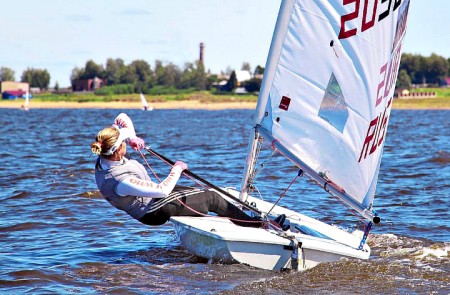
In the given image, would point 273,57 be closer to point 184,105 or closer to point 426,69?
point 184,105

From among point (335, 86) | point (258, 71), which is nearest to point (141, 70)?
point (258, 71)

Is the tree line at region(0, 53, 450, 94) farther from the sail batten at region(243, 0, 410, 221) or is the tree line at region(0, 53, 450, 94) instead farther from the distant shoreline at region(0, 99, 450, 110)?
the sail batten at region(243, 0, 410, 221)

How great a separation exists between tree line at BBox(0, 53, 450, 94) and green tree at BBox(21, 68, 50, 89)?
9040mm

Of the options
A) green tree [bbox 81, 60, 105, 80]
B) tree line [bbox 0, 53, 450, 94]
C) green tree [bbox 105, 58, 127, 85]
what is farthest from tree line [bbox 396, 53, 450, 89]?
green tree [bbox 81, 60, 105, 80]

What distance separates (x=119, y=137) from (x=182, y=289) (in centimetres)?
134

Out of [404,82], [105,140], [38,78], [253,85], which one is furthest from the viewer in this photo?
[38,78]

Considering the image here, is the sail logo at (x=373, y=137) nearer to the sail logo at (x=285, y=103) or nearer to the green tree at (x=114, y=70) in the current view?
the sail logo at (x=285, y=103)

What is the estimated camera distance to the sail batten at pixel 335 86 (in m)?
7.02

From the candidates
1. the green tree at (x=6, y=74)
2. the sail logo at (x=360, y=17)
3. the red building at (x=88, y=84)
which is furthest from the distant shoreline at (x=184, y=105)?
the sail logo at (x=360, y=17)

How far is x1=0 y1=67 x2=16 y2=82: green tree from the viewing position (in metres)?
147

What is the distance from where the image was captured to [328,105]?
23.8 ft

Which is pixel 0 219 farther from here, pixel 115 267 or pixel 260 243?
pixel 260 243

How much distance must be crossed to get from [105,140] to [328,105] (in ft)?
6.57

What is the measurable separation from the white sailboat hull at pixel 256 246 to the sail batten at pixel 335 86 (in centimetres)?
53
